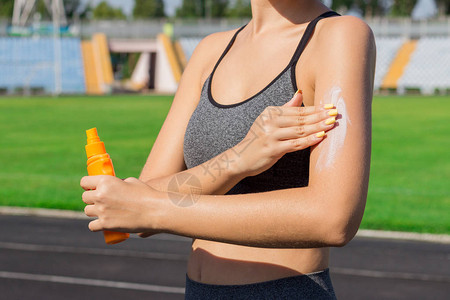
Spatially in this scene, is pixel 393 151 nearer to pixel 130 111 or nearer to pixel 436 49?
pixel 130 111

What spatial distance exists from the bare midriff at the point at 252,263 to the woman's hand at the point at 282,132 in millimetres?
262

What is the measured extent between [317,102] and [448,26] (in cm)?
5843

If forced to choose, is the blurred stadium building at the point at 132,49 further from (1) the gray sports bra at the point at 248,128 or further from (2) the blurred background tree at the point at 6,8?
(1) the gray sports bra at the point at 248,128

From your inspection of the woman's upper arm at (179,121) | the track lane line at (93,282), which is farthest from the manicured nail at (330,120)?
the track lane line at (93,282)

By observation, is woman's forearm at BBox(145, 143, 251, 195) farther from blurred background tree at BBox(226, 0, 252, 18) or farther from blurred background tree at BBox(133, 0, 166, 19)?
blurred background tree at BBox(133, 0, 166, 19)

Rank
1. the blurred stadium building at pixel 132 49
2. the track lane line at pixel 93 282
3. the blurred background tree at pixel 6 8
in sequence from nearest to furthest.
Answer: the track lane line at pixel 93 282, the blurred stadium building at pixel 132 49, the blurred background tree at pixel 6 8

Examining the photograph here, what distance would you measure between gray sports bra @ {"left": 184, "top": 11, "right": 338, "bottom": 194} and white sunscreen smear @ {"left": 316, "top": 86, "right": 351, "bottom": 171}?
0.16 metres

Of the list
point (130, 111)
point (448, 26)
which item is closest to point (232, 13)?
point (448, 26)

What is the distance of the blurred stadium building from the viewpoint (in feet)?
169

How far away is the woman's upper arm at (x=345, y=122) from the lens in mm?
1526

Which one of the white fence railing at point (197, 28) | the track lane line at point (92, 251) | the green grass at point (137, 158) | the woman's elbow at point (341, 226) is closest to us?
the woman's elbow at point (341, 226)

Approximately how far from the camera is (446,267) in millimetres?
7715

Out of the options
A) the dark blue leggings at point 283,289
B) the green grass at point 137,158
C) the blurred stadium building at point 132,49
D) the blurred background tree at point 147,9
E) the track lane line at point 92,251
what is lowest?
the blurred background tree at point 147,9

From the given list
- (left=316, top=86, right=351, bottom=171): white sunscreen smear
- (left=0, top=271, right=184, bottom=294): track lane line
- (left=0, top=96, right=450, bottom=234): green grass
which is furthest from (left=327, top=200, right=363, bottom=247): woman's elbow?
(left=0, top=96, right=450, bottom=234): green grass
